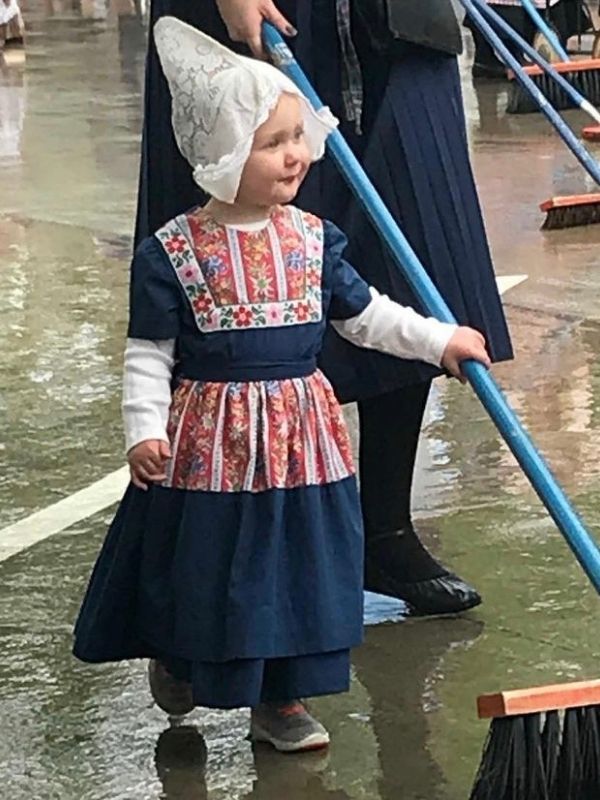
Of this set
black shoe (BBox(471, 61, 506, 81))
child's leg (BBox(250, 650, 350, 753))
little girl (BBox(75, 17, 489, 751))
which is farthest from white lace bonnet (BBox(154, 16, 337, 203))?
black shoe (BBox(471, 61, 506, 81))

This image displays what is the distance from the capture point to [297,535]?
2646 millimetres

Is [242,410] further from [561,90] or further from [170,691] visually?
[561,90]

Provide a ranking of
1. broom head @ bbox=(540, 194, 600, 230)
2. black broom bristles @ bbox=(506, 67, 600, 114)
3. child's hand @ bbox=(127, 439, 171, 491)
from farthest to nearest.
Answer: black broom bristles @ bbox=(506, 67, 600, 114)
broom head @ bbox=(540, 194, 600, 230)
child's hand @ bbox=(127, 439, 171, 491)

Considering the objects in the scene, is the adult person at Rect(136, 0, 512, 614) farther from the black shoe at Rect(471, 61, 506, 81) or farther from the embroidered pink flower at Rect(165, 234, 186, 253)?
the black shoe at Rect(471, 61, 506, 81)

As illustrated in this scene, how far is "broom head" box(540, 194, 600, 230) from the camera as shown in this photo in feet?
22.0

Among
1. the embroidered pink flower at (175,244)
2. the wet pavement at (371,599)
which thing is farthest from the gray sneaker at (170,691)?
the embroidered pink flower at (175,244)

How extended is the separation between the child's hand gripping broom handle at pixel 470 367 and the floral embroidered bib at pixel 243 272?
0.12 meters

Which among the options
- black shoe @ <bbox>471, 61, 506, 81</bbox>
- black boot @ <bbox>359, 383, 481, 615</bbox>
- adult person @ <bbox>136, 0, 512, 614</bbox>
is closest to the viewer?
adult person @ <bbox>136, 0, 512, 614</bbox>

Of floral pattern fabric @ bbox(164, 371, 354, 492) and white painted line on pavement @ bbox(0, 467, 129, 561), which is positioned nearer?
floral pattern fabric @ bbox(164, 371, 354, 492)

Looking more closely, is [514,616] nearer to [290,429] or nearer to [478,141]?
[290,429]

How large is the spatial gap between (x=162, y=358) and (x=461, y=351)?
43 cm

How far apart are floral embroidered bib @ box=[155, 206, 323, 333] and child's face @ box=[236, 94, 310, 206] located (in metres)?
0.06

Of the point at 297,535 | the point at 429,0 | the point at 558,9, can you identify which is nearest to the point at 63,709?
the point at 297,535

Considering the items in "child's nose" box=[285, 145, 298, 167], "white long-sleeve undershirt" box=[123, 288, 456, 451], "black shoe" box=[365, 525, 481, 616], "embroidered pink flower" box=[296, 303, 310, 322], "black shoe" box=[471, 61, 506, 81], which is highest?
"child's nose" box=[285, 145, 298, 167]
